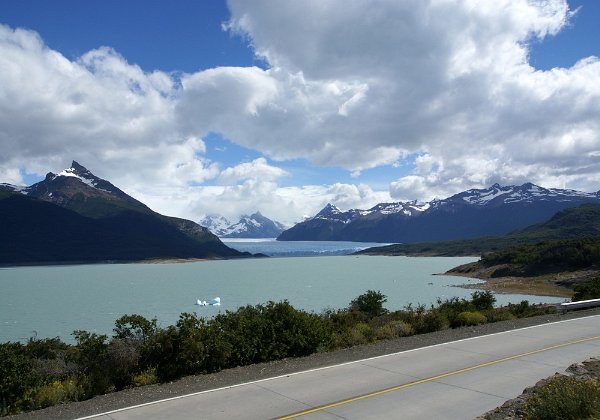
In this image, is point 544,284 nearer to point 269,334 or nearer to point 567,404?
point 269,334

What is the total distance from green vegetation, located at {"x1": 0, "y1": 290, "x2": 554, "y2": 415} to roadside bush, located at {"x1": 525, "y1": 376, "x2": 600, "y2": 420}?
8.15 metres

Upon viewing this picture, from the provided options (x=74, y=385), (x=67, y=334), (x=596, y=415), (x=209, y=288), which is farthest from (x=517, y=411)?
(x=209, y=288)

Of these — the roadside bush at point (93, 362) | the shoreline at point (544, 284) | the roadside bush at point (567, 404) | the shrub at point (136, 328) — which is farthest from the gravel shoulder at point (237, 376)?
the shoreline at point (544, 284)

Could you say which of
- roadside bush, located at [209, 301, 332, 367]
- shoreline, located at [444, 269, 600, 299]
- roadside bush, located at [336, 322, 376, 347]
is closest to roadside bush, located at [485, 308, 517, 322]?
roadside bush, located at [336, 322, 376, 347]

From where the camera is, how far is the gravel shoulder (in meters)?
Answer: 9.97

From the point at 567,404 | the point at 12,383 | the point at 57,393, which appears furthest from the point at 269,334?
the point at 567,404

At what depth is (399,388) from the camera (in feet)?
33.5

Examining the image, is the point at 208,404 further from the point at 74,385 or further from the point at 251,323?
the point at 251,323

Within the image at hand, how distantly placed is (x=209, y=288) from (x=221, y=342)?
6971 centimetres

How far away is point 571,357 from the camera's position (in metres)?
12.5

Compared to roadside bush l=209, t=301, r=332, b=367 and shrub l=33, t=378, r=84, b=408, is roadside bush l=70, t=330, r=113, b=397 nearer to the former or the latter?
shrub l=33, t=378, r=84, b=408

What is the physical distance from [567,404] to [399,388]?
4.12 m

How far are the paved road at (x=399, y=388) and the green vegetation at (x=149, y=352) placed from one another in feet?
7.80

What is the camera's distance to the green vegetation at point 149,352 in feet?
36.1
